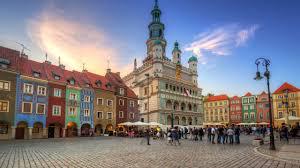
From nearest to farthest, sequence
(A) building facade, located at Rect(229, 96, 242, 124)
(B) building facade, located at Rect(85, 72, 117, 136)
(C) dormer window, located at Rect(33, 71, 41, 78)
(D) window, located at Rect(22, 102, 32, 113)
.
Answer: (D) window, located at Rect(22, 102, 32, 113)
(C) dormer window, located at Rect(33, 71, 41, 78)
(B) building facade, located at Rect(85, 72, 117, 136)
(A) building facade, located at Rect(229, 96, 242, 124)

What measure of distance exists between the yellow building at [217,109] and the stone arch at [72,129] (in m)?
62.8

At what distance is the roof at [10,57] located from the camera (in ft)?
103

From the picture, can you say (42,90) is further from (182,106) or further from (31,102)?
(182,106)

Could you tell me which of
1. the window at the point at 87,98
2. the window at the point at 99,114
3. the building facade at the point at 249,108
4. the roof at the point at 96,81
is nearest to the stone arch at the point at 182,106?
the roof at the point at 96,81

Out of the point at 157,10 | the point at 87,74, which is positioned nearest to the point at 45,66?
the point at 87,74

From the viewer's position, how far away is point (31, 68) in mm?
35031

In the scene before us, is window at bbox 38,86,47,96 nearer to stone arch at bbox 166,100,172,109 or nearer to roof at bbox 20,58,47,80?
roof at bbox 20,58,47,80

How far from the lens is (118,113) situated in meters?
46.4

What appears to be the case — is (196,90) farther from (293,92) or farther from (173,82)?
(293,92)

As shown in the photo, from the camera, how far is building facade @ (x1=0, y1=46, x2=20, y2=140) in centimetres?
2992

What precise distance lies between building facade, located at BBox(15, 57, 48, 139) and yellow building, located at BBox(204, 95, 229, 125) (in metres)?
69.6

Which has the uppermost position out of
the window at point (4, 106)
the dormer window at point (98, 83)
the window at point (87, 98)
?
the dormer window at point (98, 83)

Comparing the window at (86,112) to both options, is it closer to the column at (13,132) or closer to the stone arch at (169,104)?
the column at (13,132)

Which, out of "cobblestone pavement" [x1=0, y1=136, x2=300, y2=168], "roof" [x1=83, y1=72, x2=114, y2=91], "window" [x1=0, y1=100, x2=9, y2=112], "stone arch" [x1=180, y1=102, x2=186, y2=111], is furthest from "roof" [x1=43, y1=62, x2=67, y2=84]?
"stone arch" [x1=180, y1=102, x2=186, y2=111]
